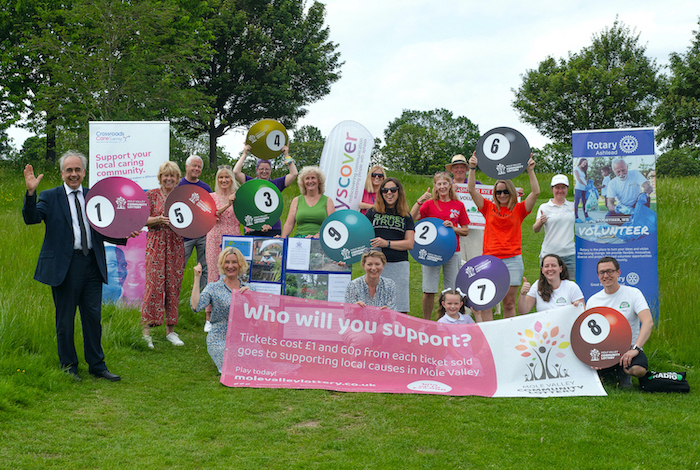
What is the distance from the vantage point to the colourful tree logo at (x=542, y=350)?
4.69m

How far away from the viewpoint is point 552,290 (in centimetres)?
516

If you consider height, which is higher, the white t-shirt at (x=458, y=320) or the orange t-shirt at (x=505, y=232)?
the orange t-shirt at (x=505, y=232)

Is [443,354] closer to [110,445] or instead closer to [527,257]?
[110,445]

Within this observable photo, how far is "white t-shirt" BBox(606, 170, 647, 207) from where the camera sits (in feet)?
21.4

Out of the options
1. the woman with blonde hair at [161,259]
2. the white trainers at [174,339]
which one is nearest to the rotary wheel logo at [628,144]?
the woman with blonde hair at [161,259]

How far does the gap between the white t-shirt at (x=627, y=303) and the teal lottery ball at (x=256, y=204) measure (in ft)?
10.8

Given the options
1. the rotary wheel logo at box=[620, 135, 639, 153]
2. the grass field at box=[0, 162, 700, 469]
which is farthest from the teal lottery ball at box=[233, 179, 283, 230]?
the rotary wheel logo at box=[620, 135, 639, 153]

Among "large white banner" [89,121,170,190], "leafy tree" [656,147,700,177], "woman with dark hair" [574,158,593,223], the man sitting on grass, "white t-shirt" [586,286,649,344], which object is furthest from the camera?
"leafy tree" [656,147,700,177]

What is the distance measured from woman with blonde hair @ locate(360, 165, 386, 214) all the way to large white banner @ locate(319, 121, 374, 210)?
0.92ft


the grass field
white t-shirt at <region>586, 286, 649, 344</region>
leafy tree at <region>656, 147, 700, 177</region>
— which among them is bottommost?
the grass field

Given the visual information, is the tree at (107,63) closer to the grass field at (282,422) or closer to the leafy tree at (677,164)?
the grass field at (282,422)

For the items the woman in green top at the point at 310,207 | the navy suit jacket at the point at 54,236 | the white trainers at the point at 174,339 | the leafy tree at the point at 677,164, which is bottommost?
the white trainers at the point at 174,339

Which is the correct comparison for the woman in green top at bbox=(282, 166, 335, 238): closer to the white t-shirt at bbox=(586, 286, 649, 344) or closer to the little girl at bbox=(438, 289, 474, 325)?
the little girl at bbox=(438, 289, 474, 325)

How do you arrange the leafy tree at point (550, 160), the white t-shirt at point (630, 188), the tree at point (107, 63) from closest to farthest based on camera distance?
1. the white t-shirt at point (630, 188)
2. the tree at point (107, 63)
3. the leafy tree at point (550, 160)
